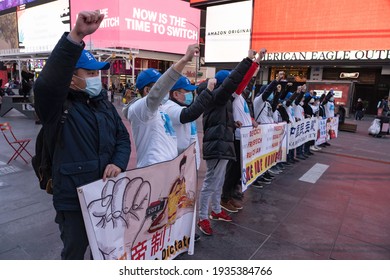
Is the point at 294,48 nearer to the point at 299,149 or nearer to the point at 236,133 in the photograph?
the point at 299,149

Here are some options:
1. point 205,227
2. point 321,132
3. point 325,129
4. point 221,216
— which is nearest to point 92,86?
point 205,227

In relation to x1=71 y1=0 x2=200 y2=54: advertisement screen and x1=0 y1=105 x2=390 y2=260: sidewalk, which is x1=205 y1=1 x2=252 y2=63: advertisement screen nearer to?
x1=71 y1=0 x2=200 y2=54: advertisement screen

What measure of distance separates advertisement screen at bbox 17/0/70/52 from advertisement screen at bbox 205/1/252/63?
24177 mm

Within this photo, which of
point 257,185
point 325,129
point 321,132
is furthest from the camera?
point 325,129

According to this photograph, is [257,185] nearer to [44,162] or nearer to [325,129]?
[44,162]

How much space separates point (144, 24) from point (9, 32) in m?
37.6

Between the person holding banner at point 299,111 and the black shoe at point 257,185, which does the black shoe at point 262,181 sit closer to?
the black shoe at point 257,185

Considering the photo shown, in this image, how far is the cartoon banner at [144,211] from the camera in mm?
1923

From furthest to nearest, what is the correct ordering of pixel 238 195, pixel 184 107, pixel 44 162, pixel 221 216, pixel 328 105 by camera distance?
pixel 328 105
pixel 238 195
pixel 221 216
pixel 184 107
pixel 44 162

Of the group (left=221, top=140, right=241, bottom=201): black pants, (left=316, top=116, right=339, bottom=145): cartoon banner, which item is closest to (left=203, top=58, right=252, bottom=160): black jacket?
(left=221, top=140, right=241, bottom=201): black pants

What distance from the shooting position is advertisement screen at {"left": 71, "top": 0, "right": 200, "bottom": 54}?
39781 mm

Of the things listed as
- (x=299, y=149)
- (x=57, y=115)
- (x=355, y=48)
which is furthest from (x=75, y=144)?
(x=355, y=48)

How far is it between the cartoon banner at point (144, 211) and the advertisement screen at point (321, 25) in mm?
28184

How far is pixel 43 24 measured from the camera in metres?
51.9
